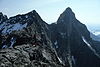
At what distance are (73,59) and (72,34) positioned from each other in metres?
31.6

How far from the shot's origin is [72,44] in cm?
17125

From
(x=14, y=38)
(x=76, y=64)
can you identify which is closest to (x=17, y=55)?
(x=14, y=38)

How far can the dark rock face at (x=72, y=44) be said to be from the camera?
15612 cm

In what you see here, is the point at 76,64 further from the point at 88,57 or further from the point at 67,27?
the point at 67,27

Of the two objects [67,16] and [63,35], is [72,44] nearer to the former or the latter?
[63,35]

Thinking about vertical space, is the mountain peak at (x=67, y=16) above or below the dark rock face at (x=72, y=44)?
above

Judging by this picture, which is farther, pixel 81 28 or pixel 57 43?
pixel 81 28

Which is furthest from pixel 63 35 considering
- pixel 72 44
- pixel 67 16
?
pixel 67 16

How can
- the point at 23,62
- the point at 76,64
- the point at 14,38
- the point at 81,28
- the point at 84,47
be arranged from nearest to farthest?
the point at 23,62
the point at 14,38
the point at 76,64
the point at 84,47
the point at 81,28

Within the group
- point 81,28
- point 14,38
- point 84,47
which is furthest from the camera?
point 81,28

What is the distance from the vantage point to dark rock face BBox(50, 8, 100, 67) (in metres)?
156

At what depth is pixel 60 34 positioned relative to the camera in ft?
559

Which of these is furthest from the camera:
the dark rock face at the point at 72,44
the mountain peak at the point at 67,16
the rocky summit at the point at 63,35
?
the mountain peak at the point at 67,16

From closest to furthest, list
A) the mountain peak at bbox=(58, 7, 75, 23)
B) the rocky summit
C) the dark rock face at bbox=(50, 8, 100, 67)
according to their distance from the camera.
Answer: the rocky summit, the dark rock face at bbox=(50, 8, 100, 67), the mountain peak at bbox=(58, 7, 75, 23)
